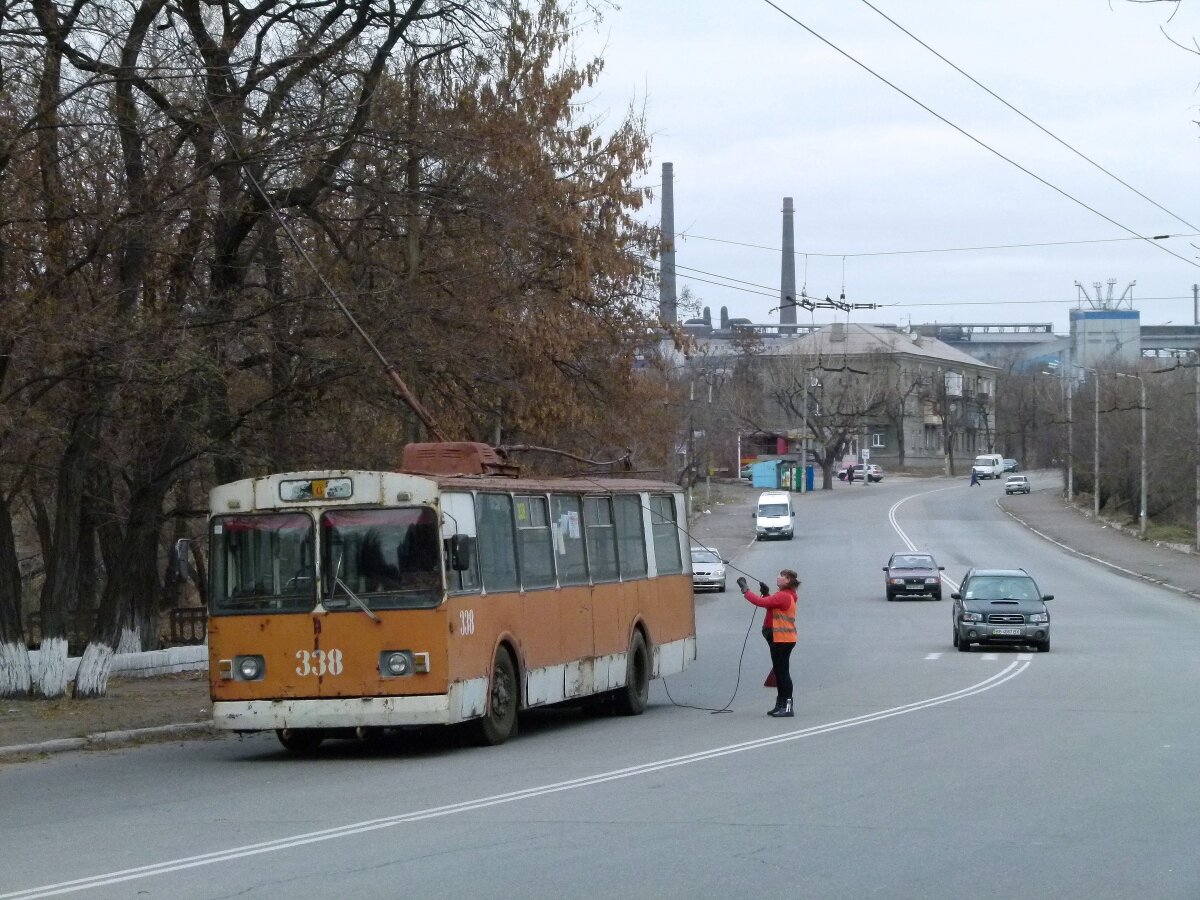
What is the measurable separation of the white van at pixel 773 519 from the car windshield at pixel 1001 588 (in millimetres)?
39264

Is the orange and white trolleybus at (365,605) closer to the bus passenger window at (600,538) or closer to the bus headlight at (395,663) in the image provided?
the bus headlight at (395,663)

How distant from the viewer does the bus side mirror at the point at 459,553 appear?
14156 millimetres

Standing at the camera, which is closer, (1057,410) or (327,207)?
(327,207)

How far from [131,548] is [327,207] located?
17.4ft

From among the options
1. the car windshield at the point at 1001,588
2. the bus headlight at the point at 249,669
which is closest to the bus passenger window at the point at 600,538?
the bus headlight at the point at 249,669

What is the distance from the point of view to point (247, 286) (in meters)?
20.1

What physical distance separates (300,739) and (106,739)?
2073mm

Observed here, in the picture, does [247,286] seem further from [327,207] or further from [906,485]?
[906,485]

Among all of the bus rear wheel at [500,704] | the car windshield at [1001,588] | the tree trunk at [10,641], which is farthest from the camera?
the car windshield at [1001,588]

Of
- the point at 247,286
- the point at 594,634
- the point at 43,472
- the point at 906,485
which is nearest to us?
the point at 594,634

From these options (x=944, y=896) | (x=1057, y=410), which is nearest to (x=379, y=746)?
(x=944, y=896)

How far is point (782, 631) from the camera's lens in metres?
17.7

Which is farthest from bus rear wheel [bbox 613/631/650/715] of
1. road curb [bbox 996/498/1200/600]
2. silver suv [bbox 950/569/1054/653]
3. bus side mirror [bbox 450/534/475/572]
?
road curb [bbox 996/498/1200/600]

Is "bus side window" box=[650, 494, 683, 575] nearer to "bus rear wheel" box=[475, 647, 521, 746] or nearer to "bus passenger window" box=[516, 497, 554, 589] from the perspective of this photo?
"bus passenger window" box=[516, 497, 554, 589]
